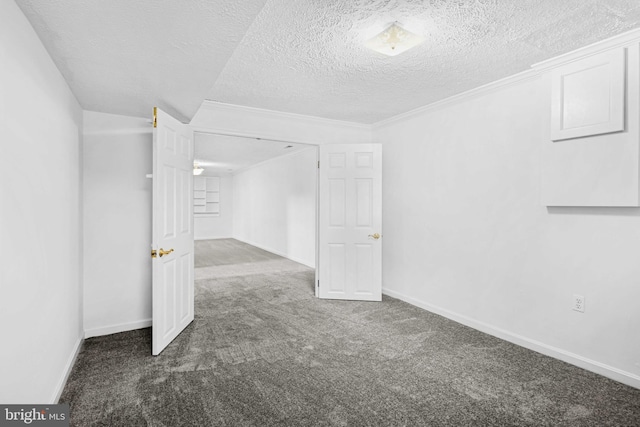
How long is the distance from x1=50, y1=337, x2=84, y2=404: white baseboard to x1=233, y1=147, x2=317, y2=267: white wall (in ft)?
14.2

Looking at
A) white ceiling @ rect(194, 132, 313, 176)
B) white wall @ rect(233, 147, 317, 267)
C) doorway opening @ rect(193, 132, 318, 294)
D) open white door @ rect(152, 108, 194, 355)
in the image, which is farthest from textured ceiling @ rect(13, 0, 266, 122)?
white wall @ rect(233, 147, 317, 267)

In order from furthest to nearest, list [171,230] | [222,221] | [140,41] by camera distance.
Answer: [222,221] < [171,230] < [140,41]

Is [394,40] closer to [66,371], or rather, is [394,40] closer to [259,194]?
[66,371]

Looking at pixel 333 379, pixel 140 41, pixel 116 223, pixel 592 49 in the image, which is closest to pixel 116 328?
pixel 116 223

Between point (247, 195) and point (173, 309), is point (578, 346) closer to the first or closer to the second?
point (173, 309)

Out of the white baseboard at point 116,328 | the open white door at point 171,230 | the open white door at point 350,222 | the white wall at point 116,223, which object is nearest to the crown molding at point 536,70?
the open white door at point 350,222

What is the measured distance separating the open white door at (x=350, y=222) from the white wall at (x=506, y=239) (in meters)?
0.32

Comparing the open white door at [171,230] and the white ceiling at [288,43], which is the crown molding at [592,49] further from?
the open white door at [171,230]

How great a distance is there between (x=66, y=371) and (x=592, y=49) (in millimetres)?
4545

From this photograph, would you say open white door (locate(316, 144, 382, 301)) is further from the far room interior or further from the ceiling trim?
the far room interior

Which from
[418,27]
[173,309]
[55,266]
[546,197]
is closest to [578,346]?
[546,197]

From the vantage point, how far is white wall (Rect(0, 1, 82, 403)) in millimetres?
1383

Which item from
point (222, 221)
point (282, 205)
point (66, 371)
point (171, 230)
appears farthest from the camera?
point (222, 221)

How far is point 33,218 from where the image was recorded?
1.70 metres
